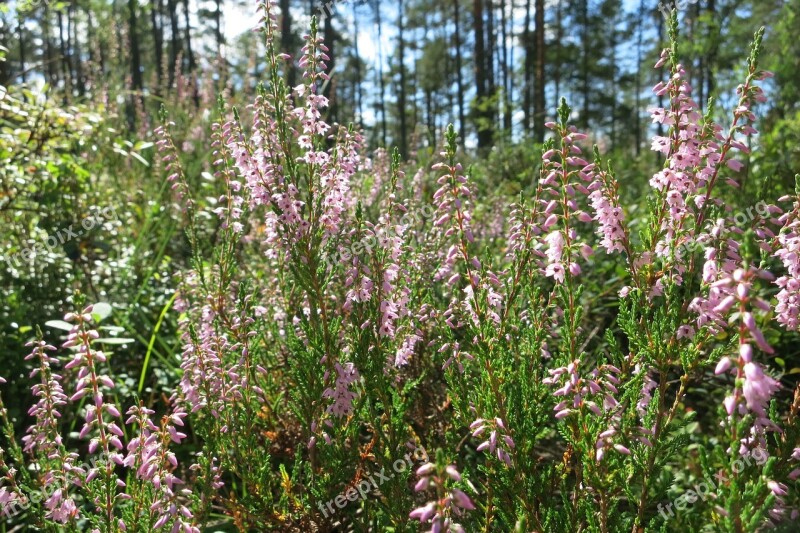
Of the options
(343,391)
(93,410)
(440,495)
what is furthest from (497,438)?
(93,410)

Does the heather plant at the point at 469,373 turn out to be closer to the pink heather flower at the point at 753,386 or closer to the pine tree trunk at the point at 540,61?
the pink heather flower at the point at 753,386

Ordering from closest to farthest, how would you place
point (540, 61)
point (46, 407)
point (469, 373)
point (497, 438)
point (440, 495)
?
1. point (440, 495)
2. point (497, 438)
3. point (46, 407)
4. point (469, 373)
5. point (540, 61)

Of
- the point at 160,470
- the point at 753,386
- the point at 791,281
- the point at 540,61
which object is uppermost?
the point at 540,61

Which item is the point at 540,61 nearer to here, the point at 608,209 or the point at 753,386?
the point at 608,209

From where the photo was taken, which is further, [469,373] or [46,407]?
[469,373]

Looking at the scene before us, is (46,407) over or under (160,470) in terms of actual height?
over

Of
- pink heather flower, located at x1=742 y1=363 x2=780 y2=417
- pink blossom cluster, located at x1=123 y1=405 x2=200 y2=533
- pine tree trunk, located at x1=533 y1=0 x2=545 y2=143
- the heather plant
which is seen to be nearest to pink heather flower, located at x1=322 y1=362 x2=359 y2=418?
the heather plant

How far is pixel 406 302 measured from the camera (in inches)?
107

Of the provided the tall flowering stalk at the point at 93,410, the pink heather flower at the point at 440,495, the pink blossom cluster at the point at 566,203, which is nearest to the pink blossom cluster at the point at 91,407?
the tall flowering stalk at the point at 93,410

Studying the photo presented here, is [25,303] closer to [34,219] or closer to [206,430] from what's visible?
[34,219]

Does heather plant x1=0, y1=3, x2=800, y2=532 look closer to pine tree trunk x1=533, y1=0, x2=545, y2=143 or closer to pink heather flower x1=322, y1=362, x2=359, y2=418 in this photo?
pink heather flower x1=322, y1=362, x2=359, y2=418

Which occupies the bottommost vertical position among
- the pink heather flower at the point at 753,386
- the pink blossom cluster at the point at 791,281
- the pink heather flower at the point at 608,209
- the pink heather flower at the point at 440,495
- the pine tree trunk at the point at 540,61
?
the pink heather flower at the point at 440,495

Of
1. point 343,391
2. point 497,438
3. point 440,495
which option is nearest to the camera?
point 440,495

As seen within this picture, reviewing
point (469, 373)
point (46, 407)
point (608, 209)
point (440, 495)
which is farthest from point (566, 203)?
point (46, 407)
